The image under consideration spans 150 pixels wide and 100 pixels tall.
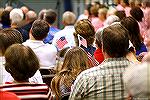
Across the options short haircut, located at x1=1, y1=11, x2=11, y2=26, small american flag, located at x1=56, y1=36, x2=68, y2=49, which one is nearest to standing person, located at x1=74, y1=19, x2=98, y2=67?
small american flag, located at x1=56, y1=36, x2=68, y2=49

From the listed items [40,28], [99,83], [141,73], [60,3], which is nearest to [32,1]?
[60,3]

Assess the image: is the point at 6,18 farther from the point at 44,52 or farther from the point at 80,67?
the point at 80,67

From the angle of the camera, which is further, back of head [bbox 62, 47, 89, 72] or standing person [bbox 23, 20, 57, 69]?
standing person [bbox 23, 20, 57, 69]

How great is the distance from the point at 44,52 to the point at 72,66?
265cm

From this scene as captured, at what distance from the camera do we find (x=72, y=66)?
21.8 feet

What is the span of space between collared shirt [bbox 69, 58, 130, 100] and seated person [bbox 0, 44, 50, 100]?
41cm

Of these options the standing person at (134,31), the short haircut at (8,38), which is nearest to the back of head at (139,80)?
the short haircut at (8,38)

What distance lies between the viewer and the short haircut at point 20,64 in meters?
5.55

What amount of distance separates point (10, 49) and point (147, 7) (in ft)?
23.1

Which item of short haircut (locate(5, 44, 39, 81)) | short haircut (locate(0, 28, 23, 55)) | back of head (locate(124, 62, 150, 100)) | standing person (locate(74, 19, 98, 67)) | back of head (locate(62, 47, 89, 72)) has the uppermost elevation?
back of head (locate(124, 62, 150, 100))

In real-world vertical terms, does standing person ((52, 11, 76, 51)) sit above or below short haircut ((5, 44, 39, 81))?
below

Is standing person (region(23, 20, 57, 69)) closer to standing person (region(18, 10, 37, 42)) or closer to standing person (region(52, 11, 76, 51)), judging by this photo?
standing person (region(52, 11, 76, 51))

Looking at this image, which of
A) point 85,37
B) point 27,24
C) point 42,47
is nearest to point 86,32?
point 85,37

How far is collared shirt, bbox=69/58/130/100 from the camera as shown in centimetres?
542
